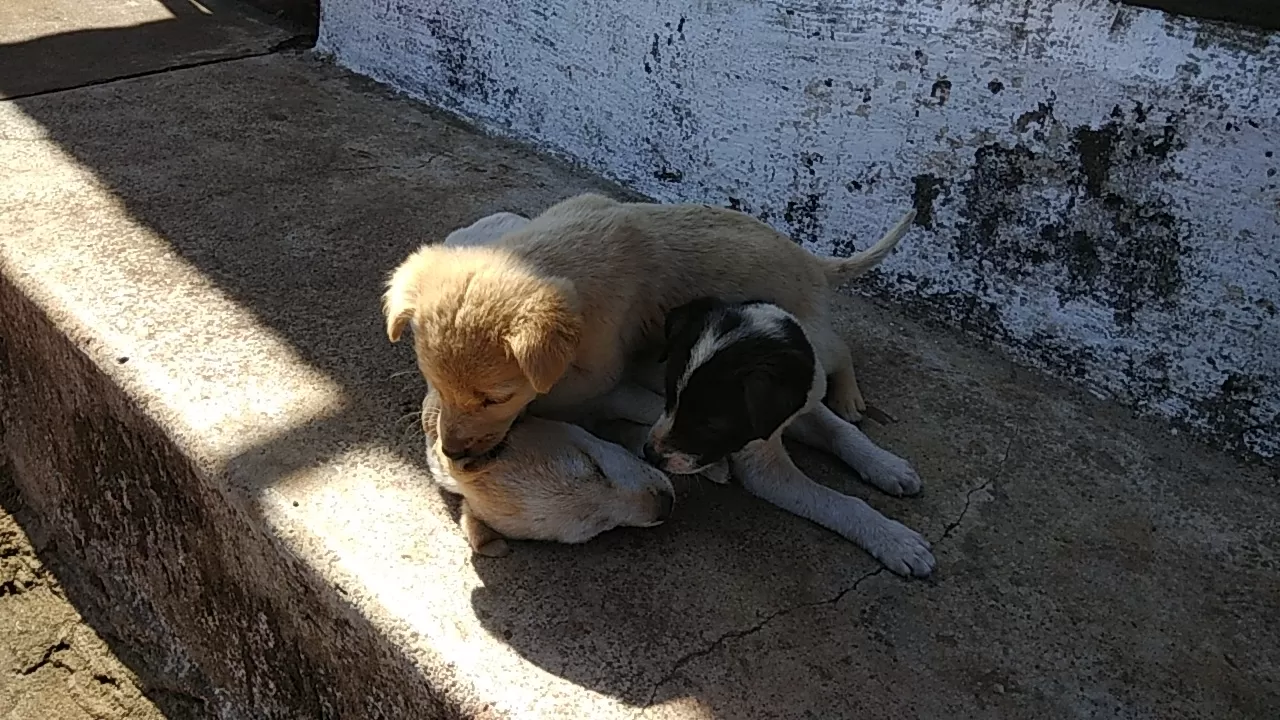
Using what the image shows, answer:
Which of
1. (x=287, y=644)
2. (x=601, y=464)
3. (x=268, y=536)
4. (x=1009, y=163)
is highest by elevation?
(x=1009, y=163)

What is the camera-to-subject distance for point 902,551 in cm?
283

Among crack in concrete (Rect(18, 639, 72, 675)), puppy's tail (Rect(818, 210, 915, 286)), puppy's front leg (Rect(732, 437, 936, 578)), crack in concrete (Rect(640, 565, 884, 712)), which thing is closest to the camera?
crack in concrete (Rect(640, 565, 884, 712))

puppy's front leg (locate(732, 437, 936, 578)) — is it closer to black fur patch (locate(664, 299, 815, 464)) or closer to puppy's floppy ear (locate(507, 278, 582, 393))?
black fur patch (locate(664, 299, 815, 464))

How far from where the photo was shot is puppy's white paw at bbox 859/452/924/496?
10.1 feet

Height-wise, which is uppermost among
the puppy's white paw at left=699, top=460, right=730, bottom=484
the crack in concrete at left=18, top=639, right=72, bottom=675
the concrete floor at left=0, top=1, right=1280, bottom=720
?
the puppy's white paw at left=699, top=460, right=730, bottom=484

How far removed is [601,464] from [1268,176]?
6.41 ft

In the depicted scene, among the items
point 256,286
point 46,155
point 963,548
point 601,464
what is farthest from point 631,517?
point 46,155

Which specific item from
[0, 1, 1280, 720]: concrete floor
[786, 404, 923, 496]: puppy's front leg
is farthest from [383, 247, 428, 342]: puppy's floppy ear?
[786, 404, 923, 496]: puppy's front leg

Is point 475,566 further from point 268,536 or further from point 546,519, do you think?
point 268,536

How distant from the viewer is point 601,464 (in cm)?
286

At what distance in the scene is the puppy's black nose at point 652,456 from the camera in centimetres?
279

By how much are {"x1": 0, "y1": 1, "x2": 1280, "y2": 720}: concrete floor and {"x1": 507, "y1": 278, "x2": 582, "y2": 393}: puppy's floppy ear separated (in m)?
0.49

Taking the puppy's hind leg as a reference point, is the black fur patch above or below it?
above

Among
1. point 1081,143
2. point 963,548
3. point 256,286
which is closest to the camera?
point 963,548
